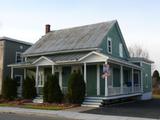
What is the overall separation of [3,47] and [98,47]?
40.1 ft

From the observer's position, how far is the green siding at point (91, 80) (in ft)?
94.1

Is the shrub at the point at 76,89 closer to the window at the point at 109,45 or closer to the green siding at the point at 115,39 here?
the green siding at the point at 115,39

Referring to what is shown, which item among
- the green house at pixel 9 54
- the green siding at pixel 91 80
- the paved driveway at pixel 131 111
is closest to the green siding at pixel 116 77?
the green siding at pixel 91 80

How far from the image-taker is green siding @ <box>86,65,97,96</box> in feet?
94.1

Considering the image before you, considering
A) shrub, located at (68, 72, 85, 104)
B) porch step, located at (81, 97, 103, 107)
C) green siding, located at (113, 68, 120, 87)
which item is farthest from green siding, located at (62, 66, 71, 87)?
porch step, located at (81, 97, 103, 107)

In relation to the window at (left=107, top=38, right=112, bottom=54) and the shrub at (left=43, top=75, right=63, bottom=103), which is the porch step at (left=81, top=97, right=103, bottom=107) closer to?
the shrub at (left=43, top=75, right=63, bottom=103)

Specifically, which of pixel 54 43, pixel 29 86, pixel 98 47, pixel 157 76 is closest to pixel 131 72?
pixel 98 47

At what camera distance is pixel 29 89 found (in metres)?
29.1

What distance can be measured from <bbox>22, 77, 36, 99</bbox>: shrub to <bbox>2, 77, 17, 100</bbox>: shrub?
1271 millimetres

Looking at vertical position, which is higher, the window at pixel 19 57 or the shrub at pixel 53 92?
the window at pixel 19 57

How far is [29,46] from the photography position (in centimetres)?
3816

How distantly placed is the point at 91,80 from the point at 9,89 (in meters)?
8.41

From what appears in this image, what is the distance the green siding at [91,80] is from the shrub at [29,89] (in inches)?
215

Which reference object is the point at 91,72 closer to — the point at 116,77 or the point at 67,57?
the point at 67,57
